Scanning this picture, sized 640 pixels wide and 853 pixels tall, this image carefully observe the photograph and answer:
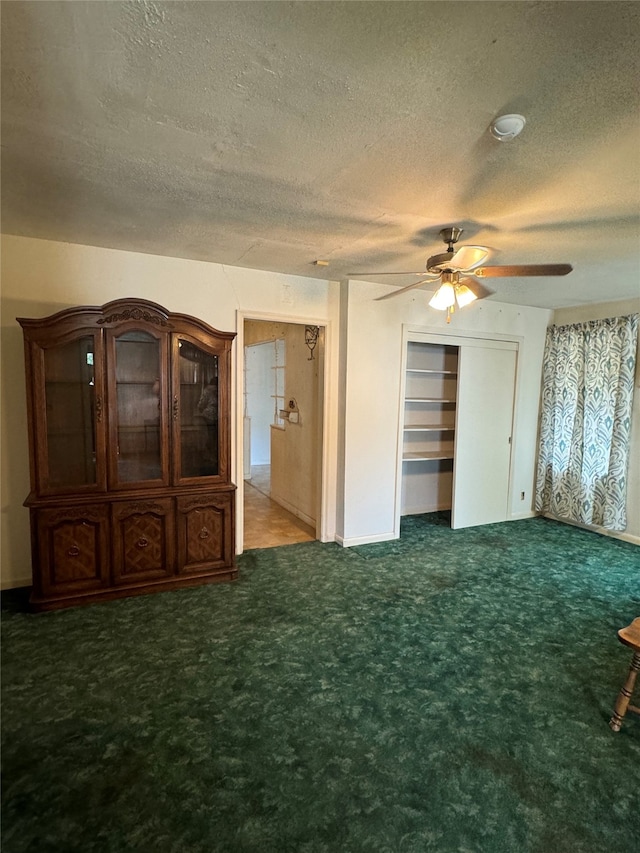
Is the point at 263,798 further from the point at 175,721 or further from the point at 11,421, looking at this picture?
the point at 11,421

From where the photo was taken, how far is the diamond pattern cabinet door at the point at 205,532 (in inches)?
130

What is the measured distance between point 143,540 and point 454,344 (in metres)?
3.59

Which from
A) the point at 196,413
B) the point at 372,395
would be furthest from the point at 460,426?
the point at 196,413

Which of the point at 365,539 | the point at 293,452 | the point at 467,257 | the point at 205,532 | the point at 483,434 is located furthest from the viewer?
the point at 293,452

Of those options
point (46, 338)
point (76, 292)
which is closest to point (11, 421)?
point (46, 338)

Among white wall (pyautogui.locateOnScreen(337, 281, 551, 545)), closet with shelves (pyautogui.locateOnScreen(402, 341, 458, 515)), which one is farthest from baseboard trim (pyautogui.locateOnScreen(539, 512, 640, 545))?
white wall (pyautogui.locateOnScreen(337, 281, 551, 545))

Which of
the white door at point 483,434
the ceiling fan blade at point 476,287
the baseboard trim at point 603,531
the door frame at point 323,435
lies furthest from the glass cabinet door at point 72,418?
the baseboard trim at point 603,531

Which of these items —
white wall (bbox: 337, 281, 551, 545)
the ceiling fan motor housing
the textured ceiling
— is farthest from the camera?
white wall (bbox: 337, 281, 551, 545)

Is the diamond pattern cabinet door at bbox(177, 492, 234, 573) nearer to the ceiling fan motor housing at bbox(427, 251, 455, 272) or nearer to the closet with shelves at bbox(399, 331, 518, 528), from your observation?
the closet with shelves at bbox(399, 331, 518, 528)

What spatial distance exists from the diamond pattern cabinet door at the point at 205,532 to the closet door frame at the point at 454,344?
1.85 m

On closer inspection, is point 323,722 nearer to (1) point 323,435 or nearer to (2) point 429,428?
(1) point 323,435

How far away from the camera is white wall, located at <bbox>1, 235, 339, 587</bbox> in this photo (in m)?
3.10

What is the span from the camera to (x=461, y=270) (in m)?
2.68

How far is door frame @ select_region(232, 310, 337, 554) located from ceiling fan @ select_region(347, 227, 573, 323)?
5.00ft
